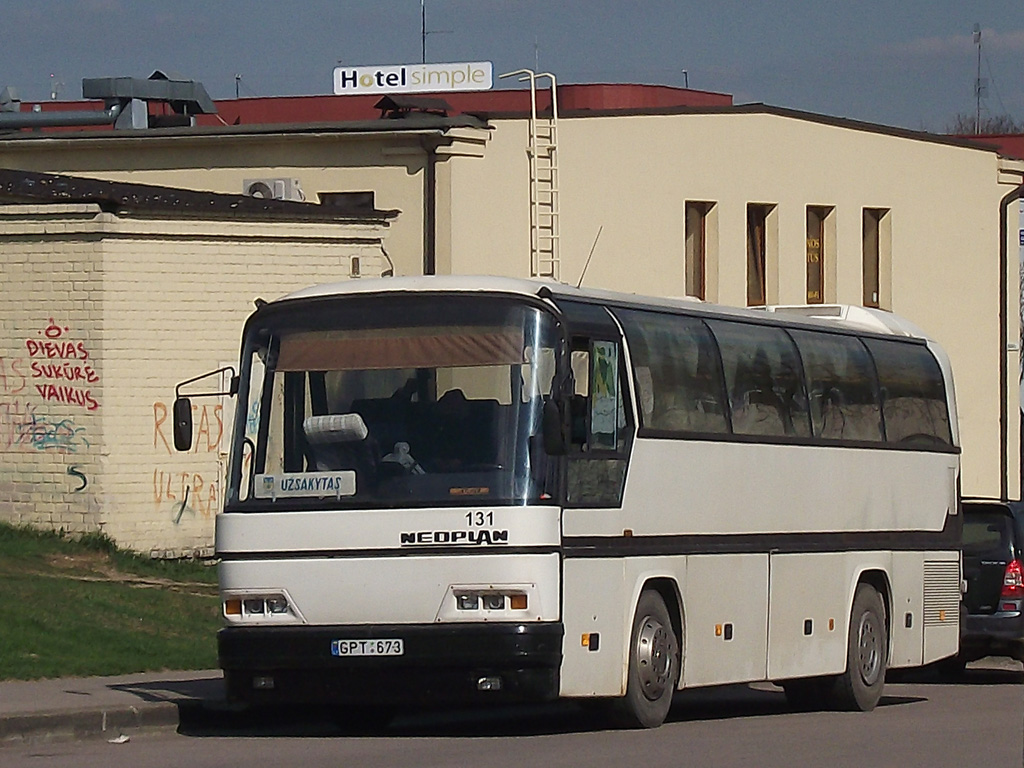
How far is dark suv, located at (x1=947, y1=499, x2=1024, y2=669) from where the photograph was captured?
19391mm

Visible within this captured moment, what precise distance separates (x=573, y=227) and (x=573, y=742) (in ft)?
58.7

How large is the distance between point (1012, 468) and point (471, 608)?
28186 millimetres

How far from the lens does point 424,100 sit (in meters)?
30.9

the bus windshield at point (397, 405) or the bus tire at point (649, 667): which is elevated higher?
the bus windshield at point (397, 405)

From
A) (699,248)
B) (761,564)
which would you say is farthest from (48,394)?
(699,248)

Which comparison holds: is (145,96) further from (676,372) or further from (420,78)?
(676,372)

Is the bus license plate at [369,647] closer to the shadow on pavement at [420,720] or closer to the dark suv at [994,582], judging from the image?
the shadow on pavement at [420,720]

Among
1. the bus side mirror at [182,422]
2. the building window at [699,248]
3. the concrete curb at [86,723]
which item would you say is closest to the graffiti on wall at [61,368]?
the bus side mirror at [182,422]

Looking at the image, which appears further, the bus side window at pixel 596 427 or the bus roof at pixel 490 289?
the bus roof at pixel 490 289

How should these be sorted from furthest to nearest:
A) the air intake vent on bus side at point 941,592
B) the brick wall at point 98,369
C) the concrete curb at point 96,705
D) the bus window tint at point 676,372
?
the brick wall at point 98,369 → the air intake vent on bus side at point 941,592 → the bus window tint at point 676,372 → the concrete curb at point 96,705

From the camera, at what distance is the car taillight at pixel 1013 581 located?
19.4 meters

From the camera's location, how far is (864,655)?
16969 millimetres

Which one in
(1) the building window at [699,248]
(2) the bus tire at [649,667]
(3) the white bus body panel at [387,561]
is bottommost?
(2) the bus tire at [649,667]

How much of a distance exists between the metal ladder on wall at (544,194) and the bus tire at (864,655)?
41.6 feet
